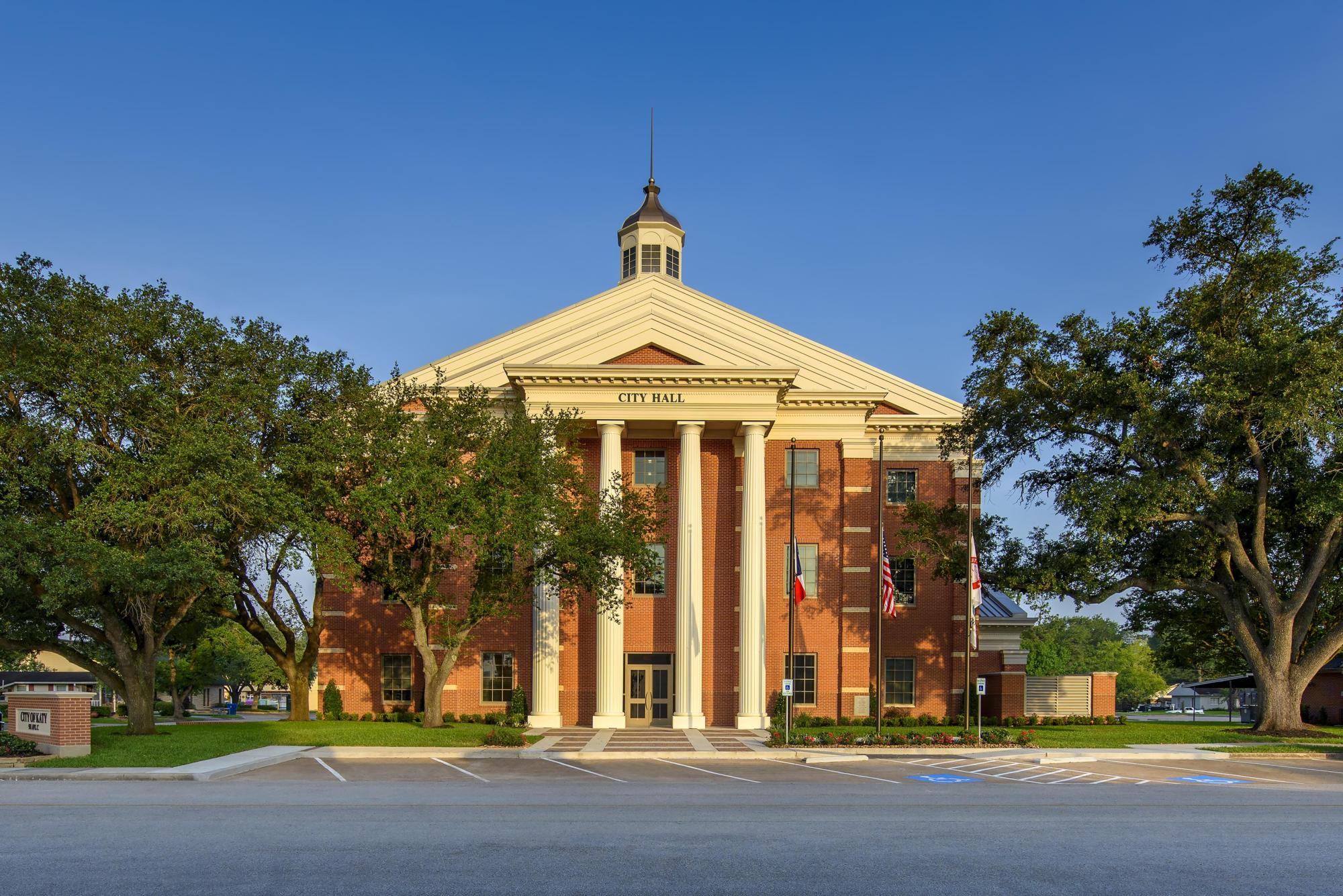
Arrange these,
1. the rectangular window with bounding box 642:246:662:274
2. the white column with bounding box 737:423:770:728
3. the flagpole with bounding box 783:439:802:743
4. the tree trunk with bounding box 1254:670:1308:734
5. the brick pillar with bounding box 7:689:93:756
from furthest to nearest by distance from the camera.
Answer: the rectangular window with bounding box 642:246:662:274, the white column with bounding box 737:423:770:728, the tree trunk with bounding box 1254:670:1308:734, the flagpole with bounding box 783:439:802:743, the brick pillar with bounding box 7:689:93:756

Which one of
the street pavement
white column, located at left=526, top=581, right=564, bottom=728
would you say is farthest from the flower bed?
white column, located at left=526, top=581, right=564, bottom=728

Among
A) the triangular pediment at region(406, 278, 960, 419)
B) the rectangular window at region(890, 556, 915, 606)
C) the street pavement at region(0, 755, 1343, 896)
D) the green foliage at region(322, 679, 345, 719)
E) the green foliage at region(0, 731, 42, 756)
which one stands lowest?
the green foliage at region(322, 679, 345, 719)

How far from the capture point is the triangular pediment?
43000 millimetres

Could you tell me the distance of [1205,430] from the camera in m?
35.0

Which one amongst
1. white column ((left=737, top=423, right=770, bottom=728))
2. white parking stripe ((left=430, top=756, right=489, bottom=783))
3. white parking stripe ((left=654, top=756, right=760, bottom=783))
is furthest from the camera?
white column ((left=737, top=423, right=770, bottom=728))

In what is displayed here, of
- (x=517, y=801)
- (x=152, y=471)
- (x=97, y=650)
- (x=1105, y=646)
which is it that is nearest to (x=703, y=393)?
(x=152, y=471)

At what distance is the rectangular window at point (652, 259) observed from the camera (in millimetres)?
49281

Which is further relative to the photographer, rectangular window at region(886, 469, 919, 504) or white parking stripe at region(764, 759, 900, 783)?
rectangular window at region(886, 469, 919, 504)

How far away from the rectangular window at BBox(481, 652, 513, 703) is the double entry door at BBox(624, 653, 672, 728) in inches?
172

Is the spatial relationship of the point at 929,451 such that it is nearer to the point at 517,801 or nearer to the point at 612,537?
the point at 612,537

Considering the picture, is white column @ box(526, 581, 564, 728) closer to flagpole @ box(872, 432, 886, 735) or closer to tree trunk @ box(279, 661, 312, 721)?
tree trunk @ box(279, 661, 312, 721)

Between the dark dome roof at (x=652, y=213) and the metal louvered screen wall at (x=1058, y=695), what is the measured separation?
2480cm

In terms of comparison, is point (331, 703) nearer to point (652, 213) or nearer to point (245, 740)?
point (245, 740)

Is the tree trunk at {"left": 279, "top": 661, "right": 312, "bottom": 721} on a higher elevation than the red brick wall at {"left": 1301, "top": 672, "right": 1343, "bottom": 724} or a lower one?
higher
